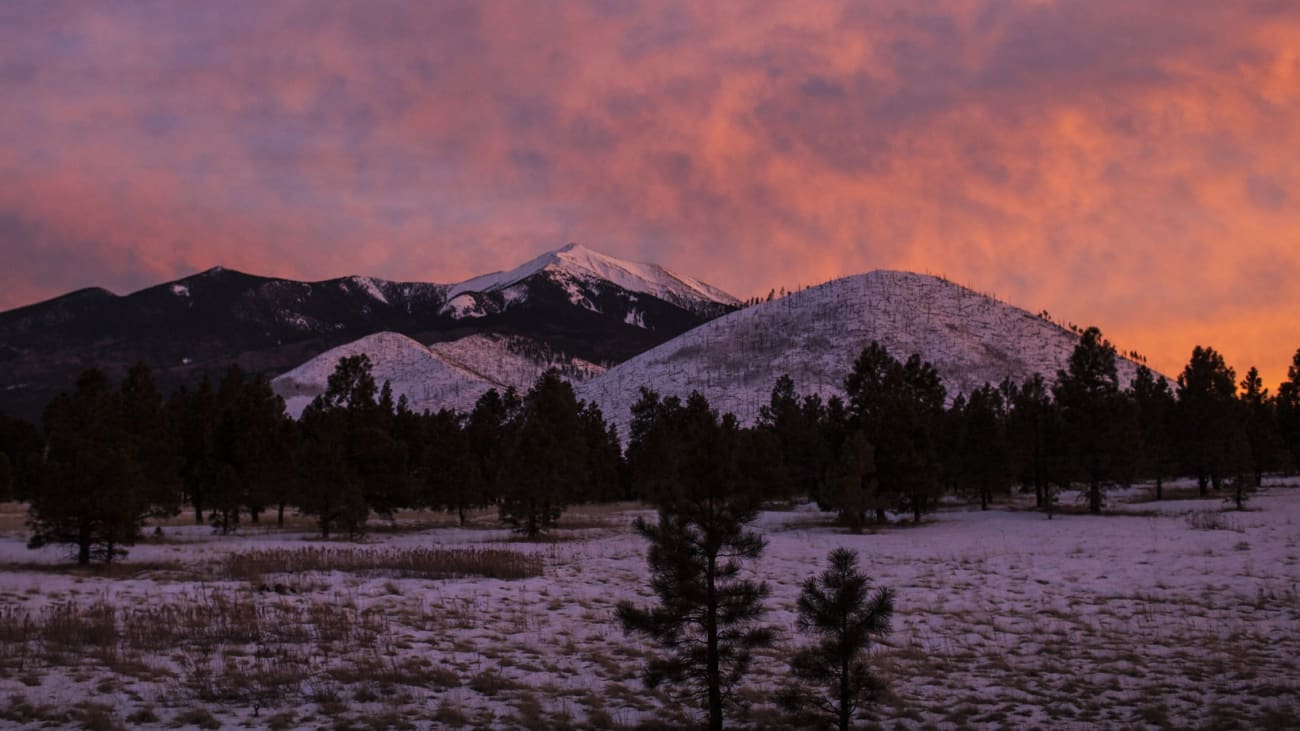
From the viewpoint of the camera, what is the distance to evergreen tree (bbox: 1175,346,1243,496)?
55938 mm

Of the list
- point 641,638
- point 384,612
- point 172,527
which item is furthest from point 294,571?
point 172,527

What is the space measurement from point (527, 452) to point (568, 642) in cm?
2418

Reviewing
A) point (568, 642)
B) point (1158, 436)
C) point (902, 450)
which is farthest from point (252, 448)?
point (1158, 436)

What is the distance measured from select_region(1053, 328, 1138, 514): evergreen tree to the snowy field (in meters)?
14.8

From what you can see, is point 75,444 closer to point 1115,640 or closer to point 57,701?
point 57,701

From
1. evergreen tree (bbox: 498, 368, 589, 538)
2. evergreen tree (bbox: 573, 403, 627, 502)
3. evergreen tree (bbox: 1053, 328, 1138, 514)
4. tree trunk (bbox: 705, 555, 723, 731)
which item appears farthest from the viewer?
evergreen tree (bbox: 573, 403, 627, 502)

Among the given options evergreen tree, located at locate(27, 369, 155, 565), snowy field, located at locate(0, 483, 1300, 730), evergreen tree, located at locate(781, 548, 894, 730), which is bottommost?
snowy field, located at locate(0, 483, 1300, 730)

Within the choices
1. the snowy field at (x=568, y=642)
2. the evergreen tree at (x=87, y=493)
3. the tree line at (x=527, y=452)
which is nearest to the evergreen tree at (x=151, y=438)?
the tree line at (x=527, y=452)

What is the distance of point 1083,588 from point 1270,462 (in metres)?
57.2

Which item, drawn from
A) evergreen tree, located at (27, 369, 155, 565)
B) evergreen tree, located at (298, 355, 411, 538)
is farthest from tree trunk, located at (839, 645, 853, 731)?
evergreen tree, located at (298, 355, 411, 538)

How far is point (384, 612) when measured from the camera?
20.7 meters

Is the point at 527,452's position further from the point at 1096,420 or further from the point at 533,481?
the point at 1096,420

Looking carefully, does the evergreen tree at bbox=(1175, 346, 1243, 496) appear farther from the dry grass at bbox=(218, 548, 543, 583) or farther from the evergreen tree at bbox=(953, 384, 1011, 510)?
the dry grass at bbox=(218, 548, 543, 583)

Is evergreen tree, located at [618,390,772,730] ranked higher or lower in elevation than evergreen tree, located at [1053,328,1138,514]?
lower
